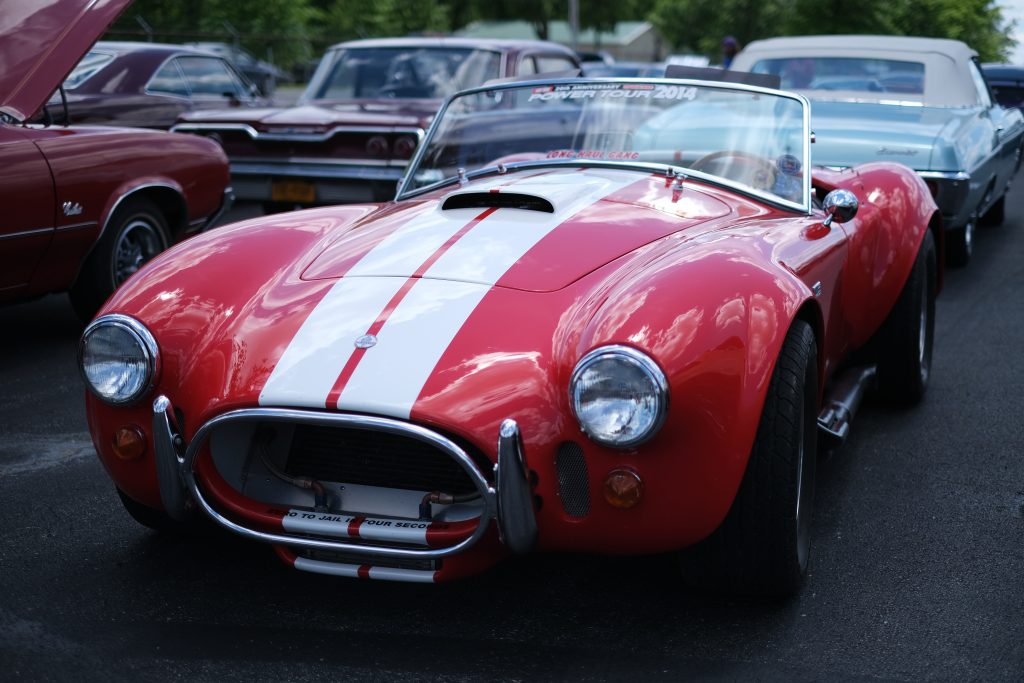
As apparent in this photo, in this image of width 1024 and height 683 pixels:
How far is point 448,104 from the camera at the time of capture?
459 centimetres

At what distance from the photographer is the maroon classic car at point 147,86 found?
344 inches

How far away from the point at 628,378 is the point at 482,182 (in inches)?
64.7

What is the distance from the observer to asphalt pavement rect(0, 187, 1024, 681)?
2.64 m

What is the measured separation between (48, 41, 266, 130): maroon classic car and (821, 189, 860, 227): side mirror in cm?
609

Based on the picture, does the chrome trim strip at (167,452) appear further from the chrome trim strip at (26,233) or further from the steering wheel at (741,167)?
the chrome trim strip at (26,233)

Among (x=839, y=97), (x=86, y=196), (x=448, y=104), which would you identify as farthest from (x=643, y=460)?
(x=839, y=97)

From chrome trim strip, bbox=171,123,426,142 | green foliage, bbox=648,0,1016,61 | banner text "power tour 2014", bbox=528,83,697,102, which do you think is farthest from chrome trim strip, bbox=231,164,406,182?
green foliage, bbox=648,0,1016,61

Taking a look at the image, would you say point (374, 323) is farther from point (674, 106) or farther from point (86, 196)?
point (86, 196)

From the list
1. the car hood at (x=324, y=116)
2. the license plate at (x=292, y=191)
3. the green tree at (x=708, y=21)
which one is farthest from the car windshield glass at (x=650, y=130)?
the green tree at (x=708, y=21)

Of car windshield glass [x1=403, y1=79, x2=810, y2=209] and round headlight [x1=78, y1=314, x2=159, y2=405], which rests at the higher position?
car windshield glass [x1=403, y1=79, x2=810, y2=209]

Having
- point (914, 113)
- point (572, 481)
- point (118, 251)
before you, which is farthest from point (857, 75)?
point (572, 481)

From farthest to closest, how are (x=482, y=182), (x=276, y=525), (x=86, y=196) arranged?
(x=86, y=196)
(x=482, y=182)
(x=276, y=525)

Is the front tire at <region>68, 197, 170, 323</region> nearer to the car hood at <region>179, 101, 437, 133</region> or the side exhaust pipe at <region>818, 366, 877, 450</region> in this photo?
the car hood at <region>179, 101, 437, 133</region>

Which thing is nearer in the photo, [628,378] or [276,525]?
[628,378]
